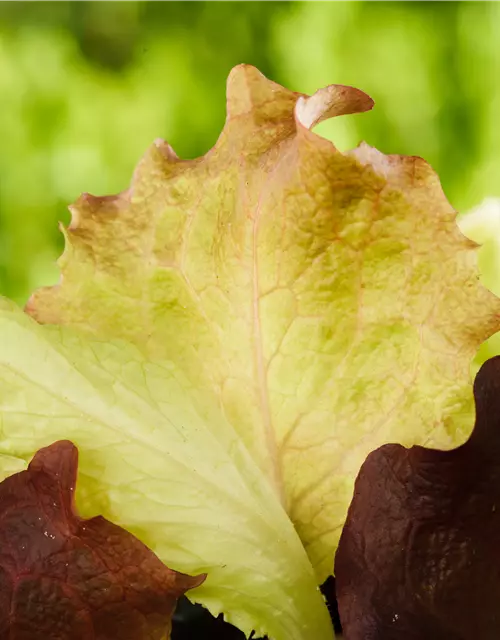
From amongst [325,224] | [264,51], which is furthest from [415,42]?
[325,224]

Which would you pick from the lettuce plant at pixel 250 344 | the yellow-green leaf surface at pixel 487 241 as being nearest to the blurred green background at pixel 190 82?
the yellow-green leaf surface at pixel 487 241

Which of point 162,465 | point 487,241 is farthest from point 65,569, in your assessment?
point 487,241

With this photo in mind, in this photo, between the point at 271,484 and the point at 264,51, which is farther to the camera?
the point at 264,51

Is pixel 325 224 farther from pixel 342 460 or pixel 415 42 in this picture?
pixel 415 42

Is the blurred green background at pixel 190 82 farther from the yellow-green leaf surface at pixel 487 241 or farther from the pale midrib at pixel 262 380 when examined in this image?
the pale midrib at pixel 262 380

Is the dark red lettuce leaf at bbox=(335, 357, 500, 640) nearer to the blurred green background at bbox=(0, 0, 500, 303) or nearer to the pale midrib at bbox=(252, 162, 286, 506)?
the pale midrib at bbox=(252, 162, 286, 506)

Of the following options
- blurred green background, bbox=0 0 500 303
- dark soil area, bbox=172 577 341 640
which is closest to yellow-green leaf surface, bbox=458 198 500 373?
blurred green background, bbox=0 0 500 303
